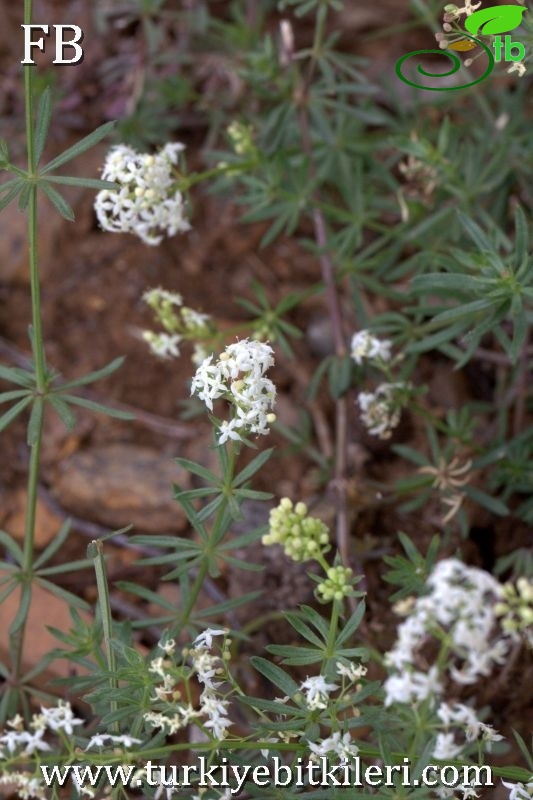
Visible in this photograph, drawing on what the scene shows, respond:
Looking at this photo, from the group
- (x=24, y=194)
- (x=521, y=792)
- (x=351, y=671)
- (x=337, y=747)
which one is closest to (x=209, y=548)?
(x=351, y=671)

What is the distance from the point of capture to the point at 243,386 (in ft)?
11.3

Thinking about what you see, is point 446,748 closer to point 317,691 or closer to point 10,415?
point 317,691

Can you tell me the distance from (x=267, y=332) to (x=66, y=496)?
1.71 m

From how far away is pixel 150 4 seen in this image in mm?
6398

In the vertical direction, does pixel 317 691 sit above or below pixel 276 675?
below

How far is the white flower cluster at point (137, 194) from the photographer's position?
425 centimetres

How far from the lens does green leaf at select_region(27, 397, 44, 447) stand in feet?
12.8

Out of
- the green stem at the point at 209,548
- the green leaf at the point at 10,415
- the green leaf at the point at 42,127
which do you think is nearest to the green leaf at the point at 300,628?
the green stem at the point at 209,548

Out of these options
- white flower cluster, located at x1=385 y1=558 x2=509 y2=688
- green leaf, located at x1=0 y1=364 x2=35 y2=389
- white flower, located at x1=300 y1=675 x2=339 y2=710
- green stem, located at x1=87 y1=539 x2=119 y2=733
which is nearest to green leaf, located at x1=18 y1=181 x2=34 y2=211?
green leaf, located at x1=0 y1=364 x2=35 y2=389

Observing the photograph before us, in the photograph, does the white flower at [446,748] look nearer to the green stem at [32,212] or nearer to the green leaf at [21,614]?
the green leaf at [21,614]

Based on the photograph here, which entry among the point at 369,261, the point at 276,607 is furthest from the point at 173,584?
the point at 369,261

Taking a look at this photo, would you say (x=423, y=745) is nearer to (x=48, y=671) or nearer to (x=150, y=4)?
(x=48, y=671)

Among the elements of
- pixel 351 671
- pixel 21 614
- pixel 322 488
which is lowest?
pixel 351 671

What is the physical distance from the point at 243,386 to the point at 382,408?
1.41 m
